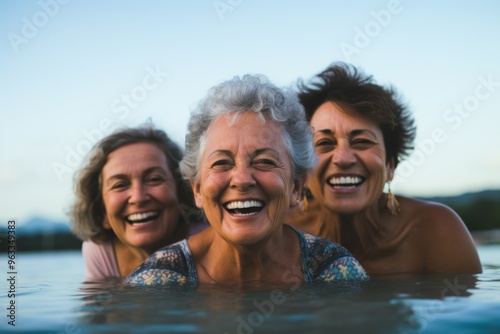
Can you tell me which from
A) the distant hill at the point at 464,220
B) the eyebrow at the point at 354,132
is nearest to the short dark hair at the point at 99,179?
the eyebrow at the point at 354,132

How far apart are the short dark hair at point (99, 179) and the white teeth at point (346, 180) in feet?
4.59

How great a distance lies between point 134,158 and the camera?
5.41 meters

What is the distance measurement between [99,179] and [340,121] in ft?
7.84

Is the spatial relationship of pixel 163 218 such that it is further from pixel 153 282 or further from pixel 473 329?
pixel 473 329

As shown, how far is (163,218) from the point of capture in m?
5.47

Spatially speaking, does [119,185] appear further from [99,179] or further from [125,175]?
[99,179]

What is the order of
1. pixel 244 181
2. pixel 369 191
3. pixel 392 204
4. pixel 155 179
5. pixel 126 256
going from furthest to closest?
pixel 126 256 < pixel 392 204 < pixel 155 179 < pixel 369 191 < pixel 244 181

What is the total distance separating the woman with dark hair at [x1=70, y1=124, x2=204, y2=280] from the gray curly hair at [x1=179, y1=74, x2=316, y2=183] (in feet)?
4.22

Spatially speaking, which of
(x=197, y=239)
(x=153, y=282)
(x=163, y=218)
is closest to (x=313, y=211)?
(x=163, y=218)

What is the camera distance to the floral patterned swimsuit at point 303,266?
154 inches

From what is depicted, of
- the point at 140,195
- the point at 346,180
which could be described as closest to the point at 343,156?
the point at 346,180

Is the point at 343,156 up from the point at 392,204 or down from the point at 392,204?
up

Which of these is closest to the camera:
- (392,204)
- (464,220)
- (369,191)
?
(369,191)

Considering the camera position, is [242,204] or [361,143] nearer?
[242,204]
